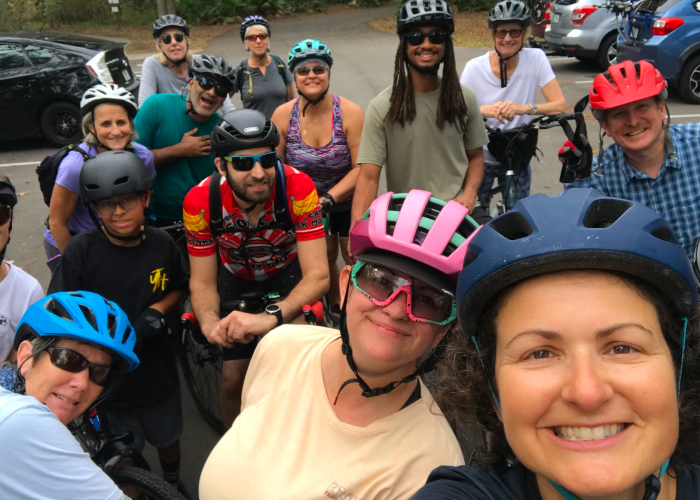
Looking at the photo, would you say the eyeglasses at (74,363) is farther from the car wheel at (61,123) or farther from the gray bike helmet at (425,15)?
the car wheel at (61,123)

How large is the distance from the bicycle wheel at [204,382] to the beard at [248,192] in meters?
1.29

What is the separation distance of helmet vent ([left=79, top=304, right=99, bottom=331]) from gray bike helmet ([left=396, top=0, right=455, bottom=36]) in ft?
8.41

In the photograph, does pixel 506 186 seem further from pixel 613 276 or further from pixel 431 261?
pixel 613 276

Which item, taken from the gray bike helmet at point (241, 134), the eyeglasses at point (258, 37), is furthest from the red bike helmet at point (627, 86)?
the eyeglasses at point (258, 37)

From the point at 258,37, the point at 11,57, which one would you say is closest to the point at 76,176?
the point at 258,37

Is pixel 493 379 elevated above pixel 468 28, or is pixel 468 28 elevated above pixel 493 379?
pixel 468 28

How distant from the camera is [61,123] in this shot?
34.8 ft

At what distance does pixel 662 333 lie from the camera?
123 centimetres

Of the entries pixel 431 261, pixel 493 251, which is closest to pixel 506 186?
pixel 431 261

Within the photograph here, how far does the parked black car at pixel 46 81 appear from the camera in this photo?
998 centimetres

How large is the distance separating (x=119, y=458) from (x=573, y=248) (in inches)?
99.9

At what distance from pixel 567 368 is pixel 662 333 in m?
0.26

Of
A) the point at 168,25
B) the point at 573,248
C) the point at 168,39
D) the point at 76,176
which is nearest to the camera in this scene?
the point at 573,248

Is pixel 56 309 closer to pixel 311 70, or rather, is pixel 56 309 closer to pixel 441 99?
pixel 441 99
